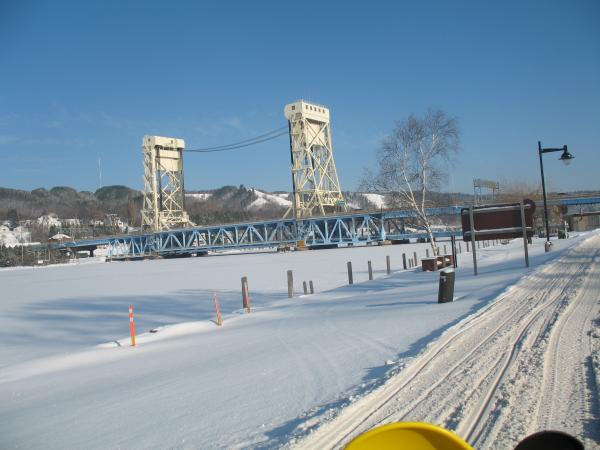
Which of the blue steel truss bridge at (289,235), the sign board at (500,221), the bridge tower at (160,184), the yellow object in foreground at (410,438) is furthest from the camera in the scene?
the bridge tower at (160,184)

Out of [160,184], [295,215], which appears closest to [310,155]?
[295,215]

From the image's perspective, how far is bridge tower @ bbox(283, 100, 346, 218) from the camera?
214 ft

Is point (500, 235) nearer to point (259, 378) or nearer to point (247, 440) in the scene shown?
point (259, 378)

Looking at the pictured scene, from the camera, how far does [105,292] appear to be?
79.3 ft

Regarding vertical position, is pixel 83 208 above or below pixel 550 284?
above

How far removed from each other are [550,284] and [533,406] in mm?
8019

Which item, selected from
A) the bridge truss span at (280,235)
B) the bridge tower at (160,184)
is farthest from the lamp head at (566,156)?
the bridge tower at (160,184)

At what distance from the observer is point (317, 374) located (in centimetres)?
595

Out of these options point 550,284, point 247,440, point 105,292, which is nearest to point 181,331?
point 247,440

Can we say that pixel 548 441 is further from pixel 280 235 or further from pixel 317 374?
pixel 280 235

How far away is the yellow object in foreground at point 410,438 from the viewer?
178cm

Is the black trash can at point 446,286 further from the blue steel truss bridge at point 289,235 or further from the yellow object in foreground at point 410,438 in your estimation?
the blue steel truss bridge at point 289,235

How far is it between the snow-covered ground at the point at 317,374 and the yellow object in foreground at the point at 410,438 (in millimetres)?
1984

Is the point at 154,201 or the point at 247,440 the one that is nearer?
the point at 247,440
